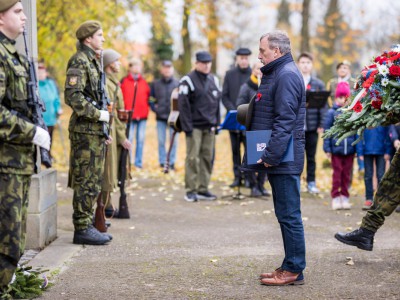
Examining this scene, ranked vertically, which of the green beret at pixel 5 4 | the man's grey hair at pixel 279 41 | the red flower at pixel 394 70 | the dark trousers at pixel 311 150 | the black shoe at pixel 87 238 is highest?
the green beret at pixel 5 4

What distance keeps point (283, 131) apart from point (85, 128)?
8.08 ft

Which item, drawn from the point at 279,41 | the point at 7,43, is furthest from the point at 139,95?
the point at 7,43

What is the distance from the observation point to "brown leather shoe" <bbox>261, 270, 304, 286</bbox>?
5.90 meters

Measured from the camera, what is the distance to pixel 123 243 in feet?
25.2

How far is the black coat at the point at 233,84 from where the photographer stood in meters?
12.3

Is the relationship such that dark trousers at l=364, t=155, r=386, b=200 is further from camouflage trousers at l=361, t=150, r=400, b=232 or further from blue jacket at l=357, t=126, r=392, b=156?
camouflage trousers at l=361, t=150, r=400, b=232

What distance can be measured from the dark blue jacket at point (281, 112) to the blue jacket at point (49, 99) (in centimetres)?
913

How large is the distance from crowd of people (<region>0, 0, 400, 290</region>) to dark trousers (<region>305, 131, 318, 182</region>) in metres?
0.02

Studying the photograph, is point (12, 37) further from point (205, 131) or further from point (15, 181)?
point (205, 131)

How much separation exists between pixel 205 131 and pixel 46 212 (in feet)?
13.6

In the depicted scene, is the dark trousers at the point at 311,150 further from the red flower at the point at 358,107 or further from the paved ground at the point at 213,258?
the red flower at the point at 358,107

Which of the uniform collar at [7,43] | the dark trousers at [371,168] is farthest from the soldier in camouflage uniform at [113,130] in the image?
the dark trousers at [371,168]

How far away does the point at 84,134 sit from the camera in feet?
23.7

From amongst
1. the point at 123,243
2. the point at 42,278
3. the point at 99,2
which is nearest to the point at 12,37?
the point at 42,278
